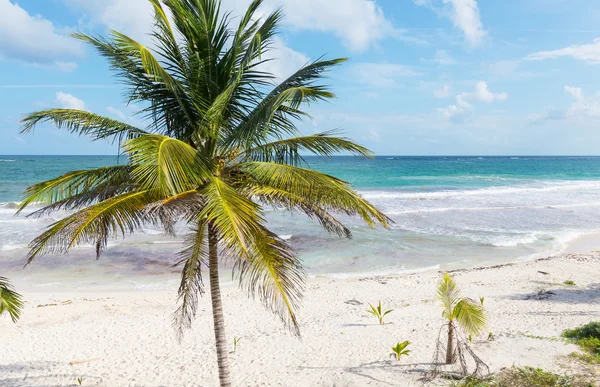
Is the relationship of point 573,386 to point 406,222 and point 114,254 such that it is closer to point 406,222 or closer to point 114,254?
point 114,254

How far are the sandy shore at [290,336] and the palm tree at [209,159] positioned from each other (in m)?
2.90

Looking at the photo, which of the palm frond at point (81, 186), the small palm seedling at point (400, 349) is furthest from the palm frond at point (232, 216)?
the small palm seedling at point (400, 349)

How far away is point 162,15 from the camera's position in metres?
5.19

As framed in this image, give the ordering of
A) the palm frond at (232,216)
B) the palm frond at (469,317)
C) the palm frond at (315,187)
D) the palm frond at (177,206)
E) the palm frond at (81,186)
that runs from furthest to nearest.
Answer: the palm frond at (469,317) < the palm frond at (81,186) < the palm frond at (315,187) < the palm frond at (177,206) < the palm frond at (232,216)

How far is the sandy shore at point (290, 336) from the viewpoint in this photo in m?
7.84

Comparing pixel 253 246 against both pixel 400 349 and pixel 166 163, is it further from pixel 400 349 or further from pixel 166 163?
pixel 400 349

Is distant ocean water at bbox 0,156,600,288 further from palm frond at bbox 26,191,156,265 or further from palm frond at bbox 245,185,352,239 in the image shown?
palm frond at bbox 26,191,156,265

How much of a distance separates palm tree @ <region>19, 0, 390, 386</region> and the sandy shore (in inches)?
114

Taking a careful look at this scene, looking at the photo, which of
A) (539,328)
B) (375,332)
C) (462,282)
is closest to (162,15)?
(375,332)

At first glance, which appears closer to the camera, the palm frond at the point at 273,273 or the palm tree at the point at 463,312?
the palm frond at the point at 273,273

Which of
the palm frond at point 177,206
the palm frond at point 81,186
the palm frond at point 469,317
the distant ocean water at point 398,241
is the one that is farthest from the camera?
the distant ocean water at point 398,241

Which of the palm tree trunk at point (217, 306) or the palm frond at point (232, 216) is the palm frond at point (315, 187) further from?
the palm tree trunk at point (217, 306)

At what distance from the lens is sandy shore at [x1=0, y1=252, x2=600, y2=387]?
7840mm

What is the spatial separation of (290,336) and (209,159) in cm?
568
